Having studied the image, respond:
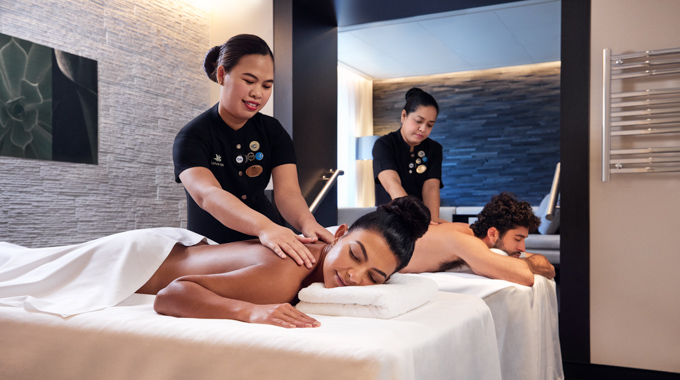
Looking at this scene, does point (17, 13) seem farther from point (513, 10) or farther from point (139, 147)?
point (513, 10)

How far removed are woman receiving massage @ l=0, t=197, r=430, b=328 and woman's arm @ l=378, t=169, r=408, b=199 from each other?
1291 mm

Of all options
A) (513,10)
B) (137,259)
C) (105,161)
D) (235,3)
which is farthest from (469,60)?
(137,259)

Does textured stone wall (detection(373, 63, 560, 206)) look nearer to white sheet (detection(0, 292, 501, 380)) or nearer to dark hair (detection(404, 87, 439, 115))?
dark hair (detection(404, 87, 439, 115))

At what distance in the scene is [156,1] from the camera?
10.7 ft

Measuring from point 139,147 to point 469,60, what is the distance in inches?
177

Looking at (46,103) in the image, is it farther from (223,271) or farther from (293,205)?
(223,271)

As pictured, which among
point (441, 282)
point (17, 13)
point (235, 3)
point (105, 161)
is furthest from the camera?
point (235, 3)

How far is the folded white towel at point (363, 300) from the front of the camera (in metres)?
1.17

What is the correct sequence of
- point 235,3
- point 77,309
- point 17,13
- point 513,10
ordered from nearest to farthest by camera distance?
point 77,309, point 17,13, point 235,3, point 513,10

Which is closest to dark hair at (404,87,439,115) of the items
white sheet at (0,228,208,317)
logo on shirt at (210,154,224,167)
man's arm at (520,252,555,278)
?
man's arm at (520,252,555,278)

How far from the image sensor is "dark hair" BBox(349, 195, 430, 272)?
1278mm

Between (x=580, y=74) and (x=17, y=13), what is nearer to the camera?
(x=17, y=13)

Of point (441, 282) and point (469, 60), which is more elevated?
point (469, 60)

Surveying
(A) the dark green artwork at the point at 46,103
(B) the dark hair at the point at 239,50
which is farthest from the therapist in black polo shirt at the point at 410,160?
(A) the dark green artwork at the point at 46,103
